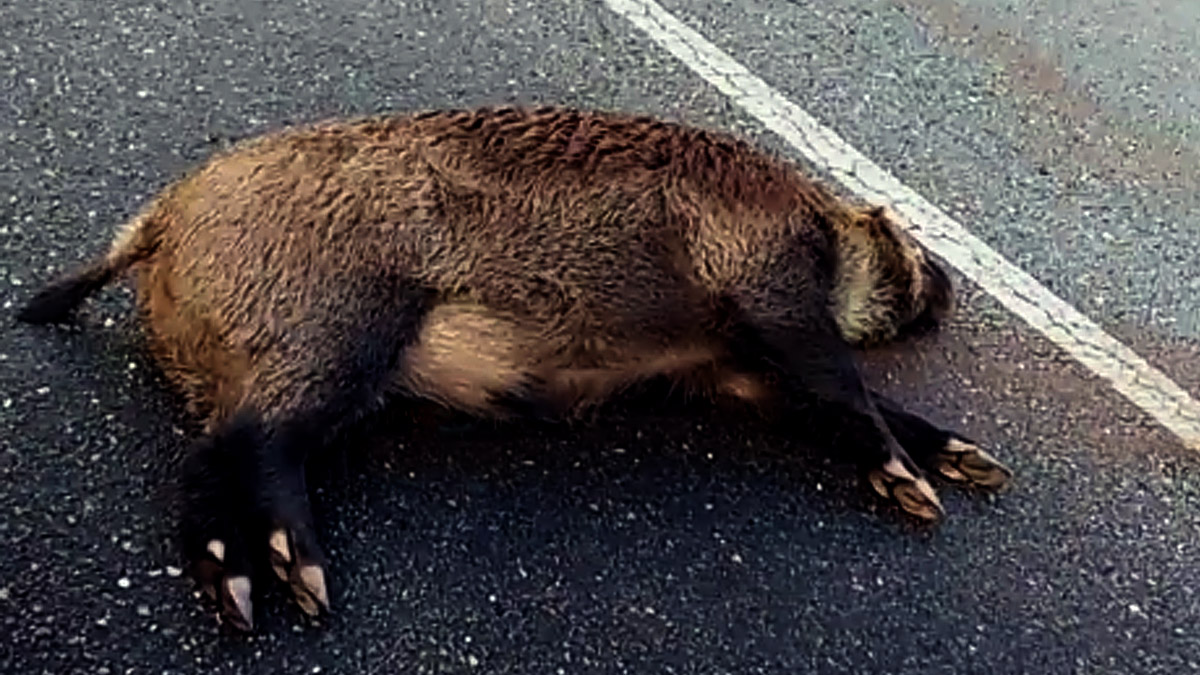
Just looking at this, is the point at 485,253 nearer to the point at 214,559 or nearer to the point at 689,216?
the point at 689,216

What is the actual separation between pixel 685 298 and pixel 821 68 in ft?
6.39

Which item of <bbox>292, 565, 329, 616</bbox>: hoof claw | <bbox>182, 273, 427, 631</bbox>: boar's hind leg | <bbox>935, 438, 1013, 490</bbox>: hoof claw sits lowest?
<bbox>935, 438, 1013, 490</bbox>: hoof claw

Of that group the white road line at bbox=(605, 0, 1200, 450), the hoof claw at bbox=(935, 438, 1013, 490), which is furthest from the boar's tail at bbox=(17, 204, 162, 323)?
the white road line at bbox=(605, 0, 1200, 450)

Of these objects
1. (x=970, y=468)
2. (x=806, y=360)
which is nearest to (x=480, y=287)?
(x=806, y=360)

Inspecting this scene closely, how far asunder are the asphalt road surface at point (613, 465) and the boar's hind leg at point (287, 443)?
8cm

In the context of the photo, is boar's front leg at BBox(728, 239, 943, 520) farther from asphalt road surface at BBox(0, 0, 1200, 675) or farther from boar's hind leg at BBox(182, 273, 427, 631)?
boar's hind leg at BBox(182, 273, 427, 631)

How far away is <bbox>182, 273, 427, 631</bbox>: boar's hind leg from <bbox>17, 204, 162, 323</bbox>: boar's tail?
536 mm

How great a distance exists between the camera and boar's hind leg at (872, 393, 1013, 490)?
3.51 m

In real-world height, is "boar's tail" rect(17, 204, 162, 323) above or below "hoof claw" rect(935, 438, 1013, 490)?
above

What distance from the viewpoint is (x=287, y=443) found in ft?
10.2

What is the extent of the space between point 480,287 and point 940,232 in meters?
1.56

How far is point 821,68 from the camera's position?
5.19 metres

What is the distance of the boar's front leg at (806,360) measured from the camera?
3461mm

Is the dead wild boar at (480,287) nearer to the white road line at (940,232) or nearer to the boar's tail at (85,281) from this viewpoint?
the boar's tail at (85,281)
